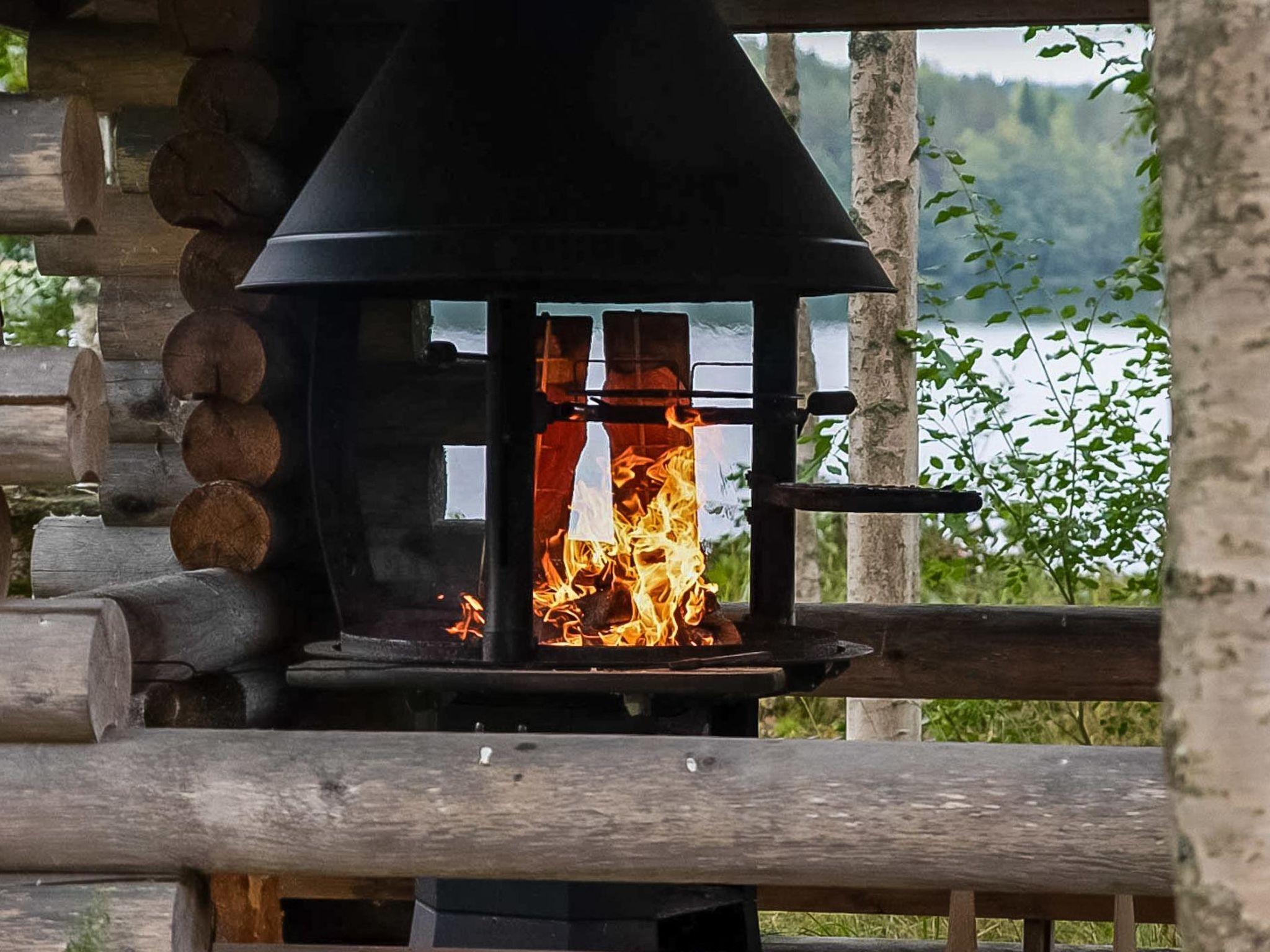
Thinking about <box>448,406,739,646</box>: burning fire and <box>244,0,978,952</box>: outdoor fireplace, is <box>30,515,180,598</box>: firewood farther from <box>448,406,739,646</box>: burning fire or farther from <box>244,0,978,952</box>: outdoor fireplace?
<box>448,406,739,646</box>: burning fire

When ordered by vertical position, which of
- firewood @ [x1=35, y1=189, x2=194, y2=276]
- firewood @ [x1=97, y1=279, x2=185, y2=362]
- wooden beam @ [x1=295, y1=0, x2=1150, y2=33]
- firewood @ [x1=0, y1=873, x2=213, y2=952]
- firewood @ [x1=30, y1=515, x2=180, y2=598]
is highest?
wooden beam @ [x1=295, y1=0, x2=1150, y2=33]

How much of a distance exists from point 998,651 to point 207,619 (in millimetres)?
1942

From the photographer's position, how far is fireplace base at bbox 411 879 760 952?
335 cm

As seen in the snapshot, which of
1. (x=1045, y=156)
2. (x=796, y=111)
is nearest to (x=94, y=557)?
(x=796, y=111)

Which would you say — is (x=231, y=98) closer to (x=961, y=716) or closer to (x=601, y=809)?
(x=601, y=809)

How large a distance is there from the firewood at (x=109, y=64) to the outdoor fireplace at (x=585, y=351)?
0.90m

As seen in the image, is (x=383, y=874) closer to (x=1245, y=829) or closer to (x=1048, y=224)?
(x=1245, y=829)

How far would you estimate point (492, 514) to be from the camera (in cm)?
329

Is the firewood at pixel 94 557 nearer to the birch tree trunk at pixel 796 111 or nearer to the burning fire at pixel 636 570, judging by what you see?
the burning fire at pixel 636 570

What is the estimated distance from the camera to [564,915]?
3346 millimetres

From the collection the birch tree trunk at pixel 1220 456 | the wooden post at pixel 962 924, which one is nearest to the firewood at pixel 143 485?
the wooden post at pixel 962 924

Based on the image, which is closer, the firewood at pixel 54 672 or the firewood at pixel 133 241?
the firewood at pixel 54 672

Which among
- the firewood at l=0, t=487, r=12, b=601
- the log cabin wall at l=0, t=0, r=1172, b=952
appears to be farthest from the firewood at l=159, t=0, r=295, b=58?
the firewood at l=0, t=487, r=12, b=601

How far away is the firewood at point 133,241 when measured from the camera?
14.4 feet
